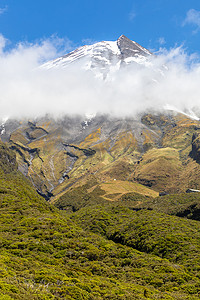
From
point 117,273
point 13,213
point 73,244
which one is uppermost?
point 13,213

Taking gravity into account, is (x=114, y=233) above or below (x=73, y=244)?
below

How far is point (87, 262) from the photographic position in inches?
1515

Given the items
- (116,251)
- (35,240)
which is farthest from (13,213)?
(116,251)

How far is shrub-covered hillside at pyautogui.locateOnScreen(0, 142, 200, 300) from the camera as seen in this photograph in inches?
963

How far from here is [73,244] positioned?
43.2 meters

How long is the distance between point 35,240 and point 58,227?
9.08 m

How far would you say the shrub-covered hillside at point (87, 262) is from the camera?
24.5m

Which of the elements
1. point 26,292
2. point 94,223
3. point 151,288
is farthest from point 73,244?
point 94,223

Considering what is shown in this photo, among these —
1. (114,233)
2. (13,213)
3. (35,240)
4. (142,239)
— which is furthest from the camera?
(114,233)

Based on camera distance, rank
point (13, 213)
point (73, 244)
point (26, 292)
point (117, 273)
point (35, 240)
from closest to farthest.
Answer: point (26, 292), point (117, 273), point (35, 240), point (73, 244), point (13, 213)

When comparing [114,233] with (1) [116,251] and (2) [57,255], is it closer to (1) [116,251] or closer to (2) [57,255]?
(1) [116,251]

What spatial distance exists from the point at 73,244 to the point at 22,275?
18950 millimetres

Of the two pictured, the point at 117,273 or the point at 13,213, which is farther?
the point at 13,213

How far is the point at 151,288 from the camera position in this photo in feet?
111
